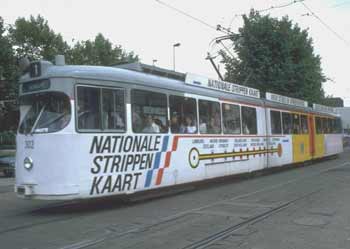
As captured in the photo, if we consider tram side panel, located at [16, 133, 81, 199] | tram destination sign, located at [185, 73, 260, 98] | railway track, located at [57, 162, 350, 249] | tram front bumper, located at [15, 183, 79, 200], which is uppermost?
tram destination sign, located at [185, 73, 260, 98]

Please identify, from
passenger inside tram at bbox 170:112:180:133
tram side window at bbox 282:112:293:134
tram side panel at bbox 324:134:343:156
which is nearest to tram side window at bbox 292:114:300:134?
tram side window at bbox 282:112:293:134

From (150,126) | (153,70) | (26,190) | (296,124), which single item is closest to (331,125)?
(296,124)

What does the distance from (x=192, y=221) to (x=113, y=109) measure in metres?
2.97

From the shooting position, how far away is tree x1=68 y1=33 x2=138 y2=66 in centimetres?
4071

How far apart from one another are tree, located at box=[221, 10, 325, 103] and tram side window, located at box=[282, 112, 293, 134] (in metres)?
13.0

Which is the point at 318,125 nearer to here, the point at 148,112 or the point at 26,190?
the point at 148,112

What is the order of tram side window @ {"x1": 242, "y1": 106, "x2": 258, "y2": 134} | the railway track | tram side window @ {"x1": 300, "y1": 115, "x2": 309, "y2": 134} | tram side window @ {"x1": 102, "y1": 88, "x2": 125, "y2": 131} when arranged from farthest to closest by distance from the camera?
tram side window @ {"x1": 300, "y1": 115, "x2": 309, "y2": 134}
tram side window @ {"x1": 242, "y1": 106, "x2": 258, "y2": 134}
tram side window @ {"x1": 102, "y1": 88, "x2": 125, "y2": 131}
the railway track

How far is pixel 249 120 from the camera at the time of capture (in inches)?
645

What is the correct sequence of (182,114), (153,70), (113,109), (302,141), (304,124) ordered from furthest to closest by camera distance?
1. (304,124)
2. (302,141)
3. (182,114)
4. (153,70)
5. (113,109)

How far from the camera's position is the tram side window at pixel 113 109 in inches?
391

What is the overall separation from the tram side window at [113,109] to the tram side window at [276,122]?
9282mm

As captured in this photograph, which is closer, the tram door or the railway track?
the railway track

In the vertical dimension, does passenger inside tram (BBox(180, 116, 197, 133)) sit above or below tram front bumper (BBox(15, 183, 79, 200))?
above

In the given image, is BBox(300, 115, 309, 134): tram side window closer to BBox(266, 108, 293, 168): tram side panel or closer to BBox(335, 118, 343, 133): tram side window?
BBox(266, 108, 293, 168): tram side panel
